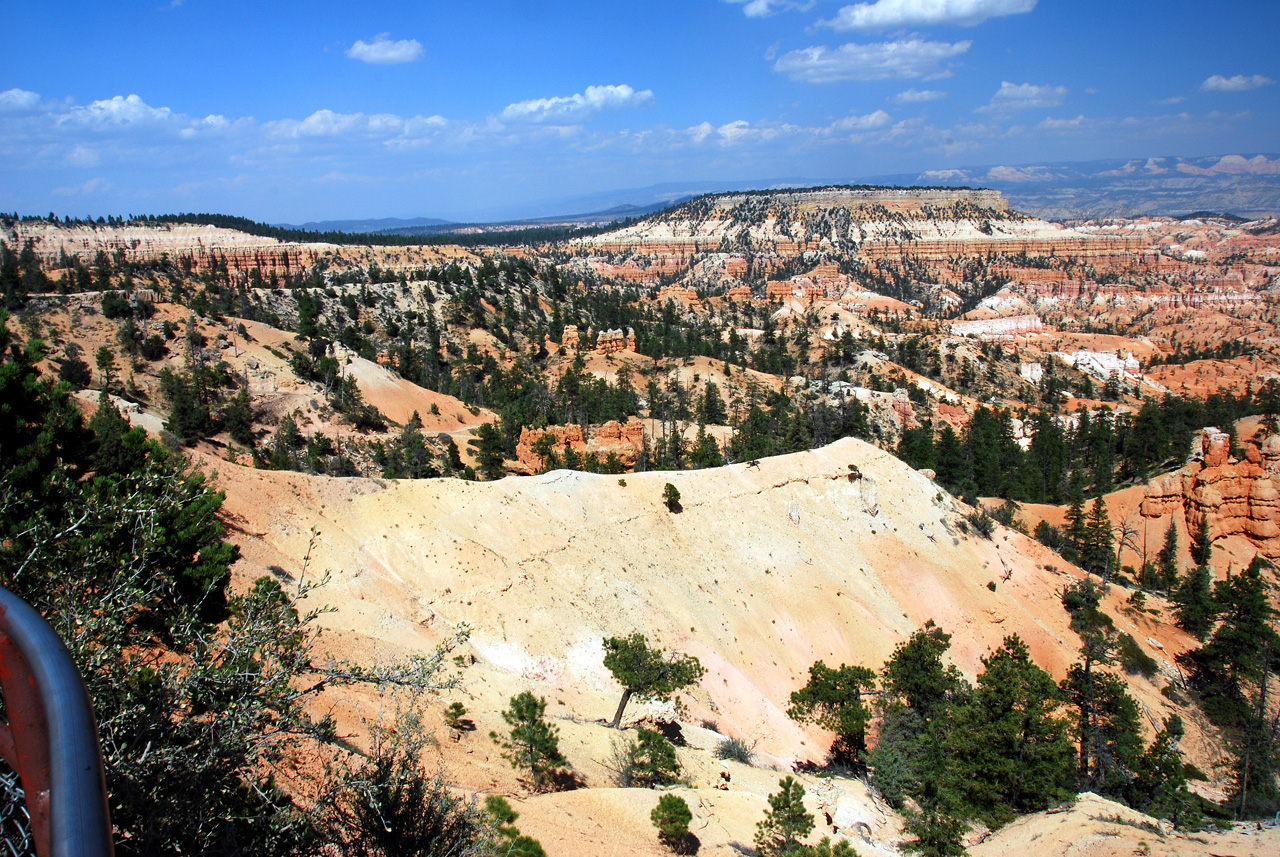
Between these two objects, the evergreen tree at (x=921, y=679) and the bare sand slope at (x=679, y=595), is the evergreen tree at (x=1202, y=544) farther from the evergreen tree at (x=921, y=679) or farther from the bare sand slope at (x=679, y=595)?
the evergreen tree at (x=921, y=679)

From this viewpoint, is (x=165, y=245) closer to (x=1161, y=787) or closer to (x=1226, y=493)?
(x=1161, y=787)

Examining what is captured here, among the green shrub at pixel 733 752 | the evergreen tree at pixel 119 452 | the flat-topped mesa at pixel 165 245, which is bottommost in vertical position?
the green shrub at pixel 733 752

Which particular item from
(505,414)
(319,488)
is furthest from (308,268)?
(319,488)

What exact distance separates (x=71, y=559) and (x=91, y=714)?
6723 millimetres

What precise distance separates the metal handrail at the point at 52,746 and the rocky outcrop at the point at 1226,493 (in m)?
73.4

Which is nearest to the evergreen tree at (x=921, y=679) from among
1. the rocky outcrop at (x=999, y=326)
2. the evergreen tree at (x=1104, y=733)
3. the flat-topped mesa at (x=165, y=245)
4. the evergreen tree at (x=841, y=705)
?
the evergreen tree at (x=841, y=705)

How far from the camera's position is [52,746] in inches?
117

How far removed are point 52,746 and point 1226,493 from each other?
74.2 meters

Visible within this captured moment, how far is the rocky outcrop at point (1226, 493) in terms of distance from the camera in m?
54.8

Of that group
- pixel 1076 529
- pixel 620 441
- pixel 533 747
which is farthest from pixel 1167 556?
pixel 533 747

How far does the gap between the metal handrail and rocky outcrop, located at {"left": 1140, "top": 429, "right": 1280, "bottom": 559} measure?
73.4 metres

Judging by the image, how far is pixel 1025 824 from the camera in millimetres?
25297

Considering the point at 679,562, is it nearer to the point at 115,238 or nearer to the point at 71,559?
the point at 71,559

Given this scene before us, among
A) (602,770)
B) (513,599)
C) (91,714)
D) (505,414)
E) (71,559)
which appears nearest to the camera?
(91,714)
